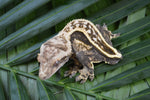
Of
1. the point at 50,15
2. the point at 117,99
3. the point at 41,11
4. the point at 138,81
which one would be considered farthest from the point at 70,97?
the point at 41,11

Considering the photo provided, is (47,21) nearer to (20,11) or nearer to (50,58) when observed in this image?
(20,11)

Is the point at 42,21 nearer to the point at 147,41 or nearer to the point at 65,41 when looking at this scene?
the point at 65,41

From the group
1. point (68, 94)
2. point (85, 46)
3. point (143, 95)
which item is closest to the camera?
point (143, 95)

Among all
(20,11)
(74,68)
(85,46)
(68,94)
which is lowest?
(68,94)

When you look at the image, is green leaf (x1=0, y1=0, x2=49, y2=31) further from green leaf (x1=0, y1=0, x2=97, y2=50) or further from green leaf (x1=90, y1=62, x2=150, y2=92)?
green leaf (x1=90, y1=62, x2=150, y2=92)

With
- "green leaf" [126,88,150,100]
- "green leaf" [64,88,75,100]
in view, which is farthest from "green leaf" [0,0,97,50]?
"green leaf" [126,88,150,100]

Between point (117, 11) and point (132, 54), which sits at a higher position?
point (117, 11)

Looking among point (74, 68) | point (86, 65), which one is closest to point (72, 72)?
point (74, 68)
